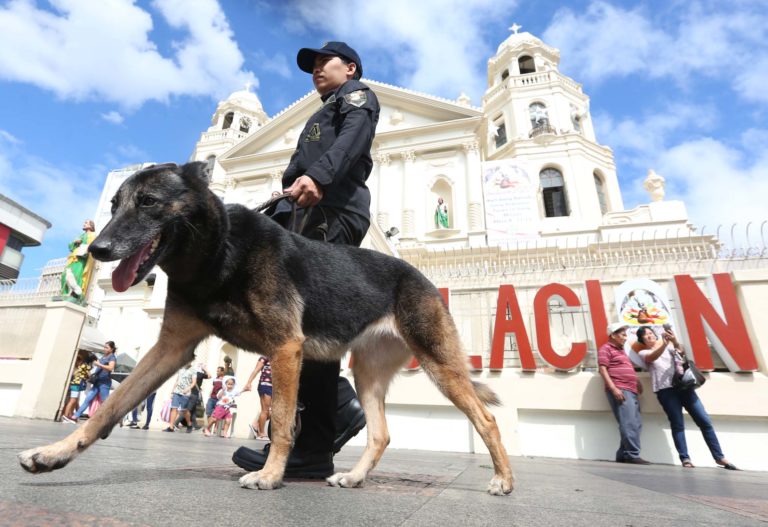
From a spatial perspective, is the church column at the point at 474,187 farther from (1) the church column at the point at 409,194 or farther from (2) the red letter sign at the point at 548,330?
(2) the red letter sign at the point at 548,330

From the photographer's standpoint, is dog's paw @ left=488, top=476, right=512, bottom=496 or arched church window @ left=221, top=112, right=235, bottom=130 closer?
dog's paw @ left=488, top=476, right=512, bottom=496

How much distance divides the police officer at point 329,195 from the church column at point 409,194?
718 inches

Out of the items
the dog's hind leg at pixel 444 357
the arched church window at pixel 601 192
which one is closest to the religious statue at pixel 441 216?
the arched church window at pixel 601 192

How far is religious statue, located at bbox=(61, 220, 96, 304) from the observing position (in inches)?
346

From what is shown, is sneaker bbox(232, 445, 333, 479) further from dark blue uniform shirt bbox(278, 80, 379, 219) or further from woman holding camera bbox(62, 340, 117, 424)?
woman holding camera bbox(62, 340, 117, 424)

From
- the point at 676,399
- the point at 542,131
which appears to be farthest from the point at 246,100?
the point at 676,399

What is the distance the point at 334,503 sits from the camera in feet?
4.02

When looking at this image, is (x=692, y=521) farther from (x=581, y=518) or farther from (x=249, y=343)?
(x=249, y=343)

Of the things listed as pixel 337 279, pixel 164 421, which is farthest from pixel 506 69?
pixel 337 279

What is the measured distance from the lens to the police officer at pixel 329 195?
2053 mm

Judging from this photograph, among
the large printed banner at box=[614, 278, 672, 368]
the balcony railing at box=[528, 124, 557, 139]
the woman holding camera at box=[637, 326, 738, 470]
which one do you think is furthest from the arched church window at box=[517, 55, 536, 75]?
the woman holding camera at box=[637, 326, 738, 470]

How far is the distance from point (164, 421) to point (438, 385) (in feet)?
33.4

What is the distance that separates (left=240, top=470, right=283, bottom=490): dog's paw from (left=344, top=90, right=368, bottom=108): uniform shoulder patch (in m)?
2.01

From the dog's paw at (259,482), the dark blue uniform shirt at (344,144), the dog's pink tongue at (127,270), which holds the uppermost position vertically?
the dark blue uniform shirt at (344,144)
